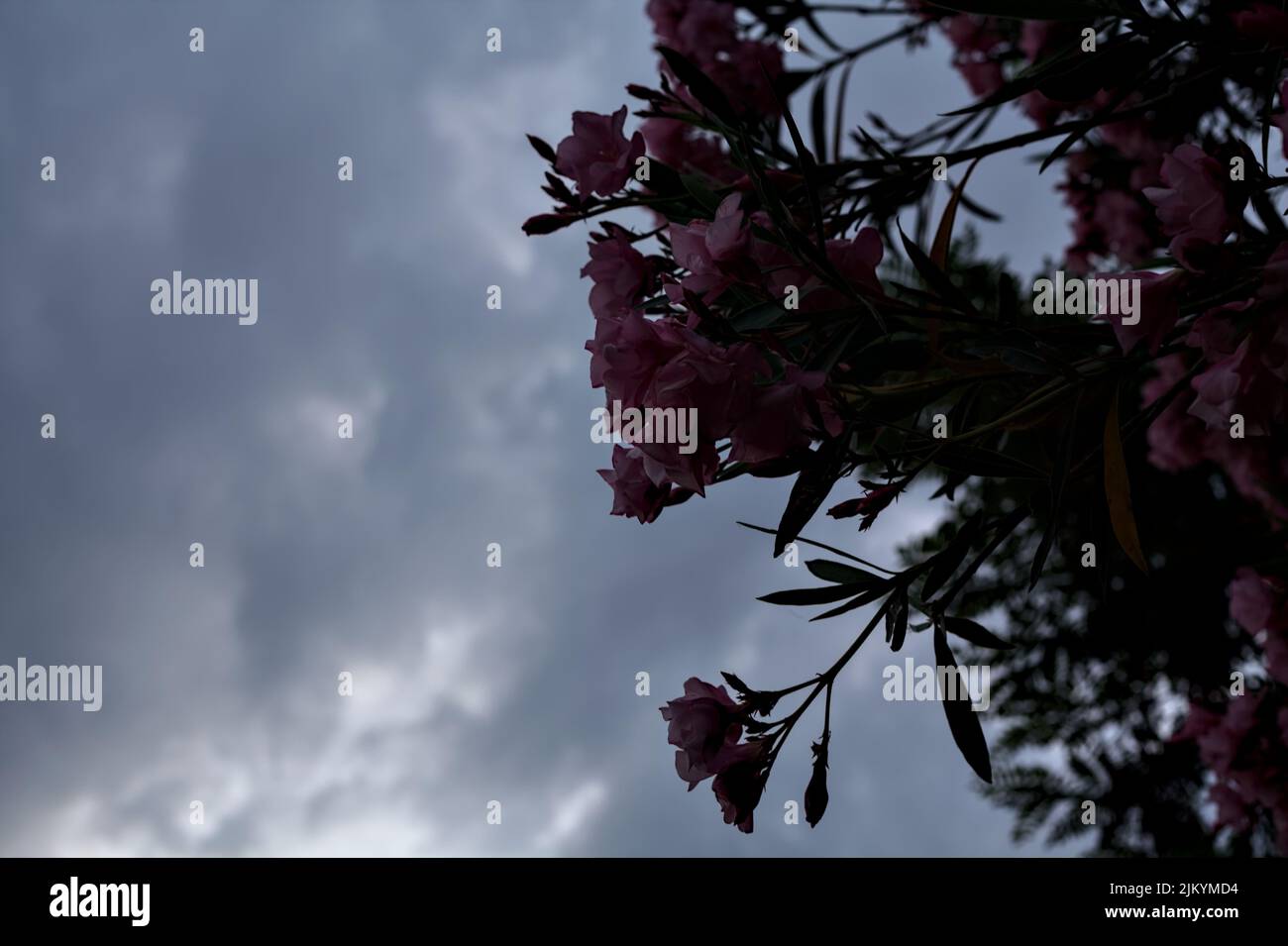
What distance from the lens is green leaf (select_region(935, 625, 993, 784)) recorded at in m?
0.84

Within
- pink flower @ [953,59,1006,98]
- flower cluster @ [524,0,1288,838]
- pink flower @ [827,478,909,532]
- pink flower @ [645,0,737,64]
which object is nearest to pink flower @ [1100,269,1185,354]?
flower cluster @ [524,0,1288,838]

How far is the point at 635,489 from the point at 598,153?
1.30 ft

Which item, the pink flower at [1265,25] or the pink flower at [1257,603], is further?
the pink flower at [1257,603]

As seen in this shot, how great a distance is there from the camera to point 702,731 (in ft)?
2.58

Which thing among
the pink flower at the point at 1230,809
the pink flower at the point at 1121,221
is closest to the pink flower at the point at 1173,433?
the pink flower at the point at 1121,221

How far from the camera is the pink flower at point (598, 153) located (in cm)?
92

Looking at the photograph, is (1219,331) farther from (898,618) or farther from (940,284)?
(898,618)

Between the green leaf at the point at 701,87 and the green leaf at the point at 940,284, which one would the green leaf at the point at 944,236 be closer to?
the green leaf at the point at 940,284

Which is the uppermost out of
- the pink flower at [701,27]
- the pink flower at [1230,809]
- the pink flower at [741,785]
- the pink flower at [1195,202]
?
the pink flower at [701,27]

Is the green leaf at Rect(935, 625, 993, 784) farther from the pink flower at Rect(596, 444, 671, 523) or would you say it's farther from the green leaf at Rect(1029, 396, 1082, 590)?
the pink flower at Rect(596, 444, 671, 523)

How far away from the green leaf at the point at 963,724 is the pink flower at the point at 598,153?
0.52m
